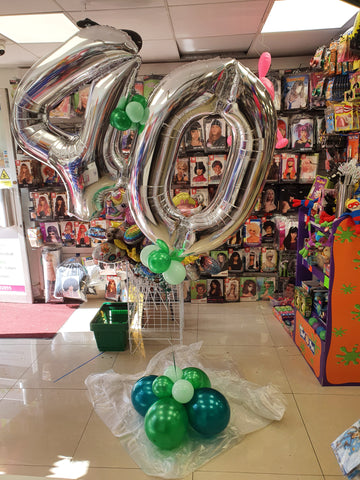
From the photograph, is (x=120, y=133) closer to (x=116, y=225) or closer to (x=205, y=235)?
(x=205, y=235)

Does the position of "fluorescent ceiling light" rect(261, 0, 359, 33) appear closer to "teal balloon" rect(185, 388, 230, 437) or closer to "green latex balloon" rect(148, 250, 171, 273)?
"green latex balloon" rect(148, 250, 171, 273)

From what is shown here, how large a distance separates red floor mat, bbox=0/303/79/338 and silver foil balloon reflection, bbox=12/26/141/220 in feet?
9.43

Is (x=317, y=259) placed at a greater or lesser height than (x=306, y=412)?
greater

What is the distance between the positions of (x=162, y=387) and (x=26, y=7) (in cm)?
237

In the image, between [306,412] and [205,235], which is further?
[306,412]

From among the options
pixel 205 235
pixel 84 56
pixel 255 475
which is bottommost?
pixel 255 475

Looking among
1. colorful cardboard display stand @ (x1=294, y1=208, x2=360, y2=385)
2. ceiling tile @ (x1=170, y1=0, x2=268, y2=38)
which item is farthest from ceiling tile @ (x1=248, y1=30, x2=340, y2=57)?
colorful cardboard display stand @ (x1=294, y1=208, x2=360, y2=385)

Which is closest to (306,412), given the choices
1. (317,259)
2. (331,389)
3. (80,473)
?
→ (331,389)

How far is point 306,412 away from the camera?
2195mm

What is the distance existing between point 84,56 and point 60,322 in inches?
129

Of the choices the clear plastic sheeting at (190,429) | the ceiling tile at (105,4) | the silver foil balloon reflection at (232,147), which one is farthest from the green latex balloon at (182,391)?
the ceiling tile at (105,4)

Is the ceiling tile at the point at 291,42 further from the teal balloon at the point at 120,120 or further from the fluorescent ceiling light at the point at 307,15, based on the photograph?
the teal balloon at the point at 120,120

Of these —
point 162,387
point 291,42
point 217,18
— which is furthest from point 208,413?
point 291,42

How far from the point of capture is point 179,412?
1.84 meters
